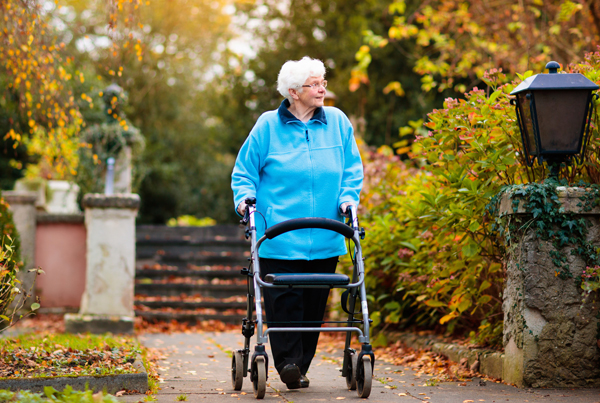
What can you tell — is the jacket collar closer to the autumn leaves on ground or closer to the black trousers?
the black trousers

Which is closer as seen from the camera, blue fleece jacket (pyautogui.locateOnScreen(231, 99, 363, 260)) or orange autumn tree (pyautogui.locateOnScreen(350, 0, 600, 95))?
blue fleece jacket (pyautogui.locateOnScreen(231, 99, 363, 260))

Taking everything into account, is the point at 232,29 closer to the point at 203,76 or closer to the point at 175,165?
the point at 203,76

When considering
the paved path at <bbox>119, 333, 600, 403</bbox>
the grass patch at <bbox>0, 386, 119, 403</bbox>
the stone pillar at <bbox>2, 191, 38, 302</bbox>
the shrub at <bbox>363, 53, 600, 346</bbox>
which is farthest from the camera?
the stone pillar at <bbox>2, 191, 38, 302</bbox>

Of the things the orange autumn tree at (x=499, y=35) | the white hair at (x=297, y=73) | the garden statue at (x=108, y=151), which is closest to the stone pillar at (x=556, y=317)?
the white hair at (x=297, y=73)

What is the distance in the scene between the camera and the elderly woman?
3.72m

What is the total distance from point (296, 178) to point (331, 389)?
1.25 m

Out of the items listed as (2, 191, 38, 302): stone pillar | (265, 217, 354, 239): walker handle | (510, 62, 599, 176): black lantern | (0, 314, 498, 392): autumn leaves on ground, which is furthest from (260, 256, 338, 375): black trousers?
(2, 191, 38, 302): stone pillar

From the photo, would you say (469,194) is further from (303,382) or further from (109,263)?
(109,263)

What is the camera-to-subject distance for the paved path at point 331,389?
342 centimetres

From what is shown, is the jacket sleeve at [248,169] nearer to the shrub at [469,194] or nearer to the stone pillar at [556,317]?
the shrub at [469,194]

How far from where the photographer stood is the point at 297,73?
3.79 meters

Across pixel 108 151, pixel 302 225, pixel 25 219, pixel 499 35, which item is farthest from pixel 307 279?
pixel 499 35

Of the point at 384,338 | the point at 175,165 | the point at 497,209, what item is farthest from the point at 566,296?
the point at 175,165

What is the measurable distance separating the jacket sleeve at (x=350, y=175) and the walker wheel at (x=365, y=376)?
912 millimetres
